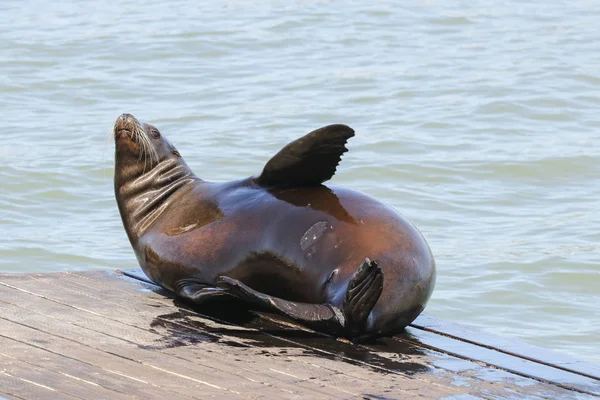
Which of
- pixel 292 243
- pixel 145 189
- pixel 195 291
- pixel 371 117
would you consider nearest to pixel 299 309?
pixel 292 243

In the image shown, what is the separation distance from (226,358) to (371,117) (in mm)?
8917

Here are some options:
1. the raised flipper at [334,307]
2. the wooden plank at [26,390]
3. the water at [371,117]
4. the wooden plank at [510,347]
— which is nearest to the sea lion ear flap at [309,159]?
the raised flipper at [334,307]

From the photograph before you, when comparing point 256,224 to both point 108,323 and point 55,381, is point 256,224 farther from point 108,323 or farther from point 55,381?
point 55,381

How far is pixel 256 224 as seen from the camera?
5695 mm

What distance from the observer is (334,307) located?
5.12 meters

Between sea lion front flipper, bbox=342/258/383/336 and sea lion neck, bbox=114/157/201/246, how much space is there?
1.60 metres

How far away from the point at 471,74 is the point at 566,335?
7.69 meters

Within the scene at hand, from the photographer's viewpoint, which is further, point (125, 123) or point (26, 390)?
point (125, 123)

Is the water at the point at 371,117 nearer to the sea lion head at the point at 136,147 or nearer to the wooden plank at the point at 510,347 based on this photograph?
the wooden plank at the point at 510,347

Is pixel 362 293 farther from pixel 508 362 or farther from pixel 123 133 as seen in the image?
pixel 123 133

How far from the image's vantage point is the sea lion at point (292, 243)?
16.9ft

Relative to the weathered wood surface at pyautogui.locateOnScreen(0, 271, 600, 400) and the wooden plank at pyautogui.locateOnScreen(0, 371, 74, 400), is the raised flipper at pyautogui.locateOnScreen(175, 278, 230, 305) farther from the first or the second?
the wooden plank at pyautogui.locateOnScreen(0, 371, 74, 400)

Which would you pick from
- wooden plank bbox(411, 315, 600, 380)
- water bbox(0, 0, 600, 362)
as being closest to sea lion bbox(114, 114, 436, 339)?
wooden plank bbox(411, 315, 600, 380)

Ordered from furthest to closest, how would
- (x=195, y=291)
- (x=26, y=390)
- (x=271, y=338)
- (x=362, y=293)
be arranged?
(x=195, y=291), (x=271, y=338), (x=362, y=293), (x=26, y=390)
